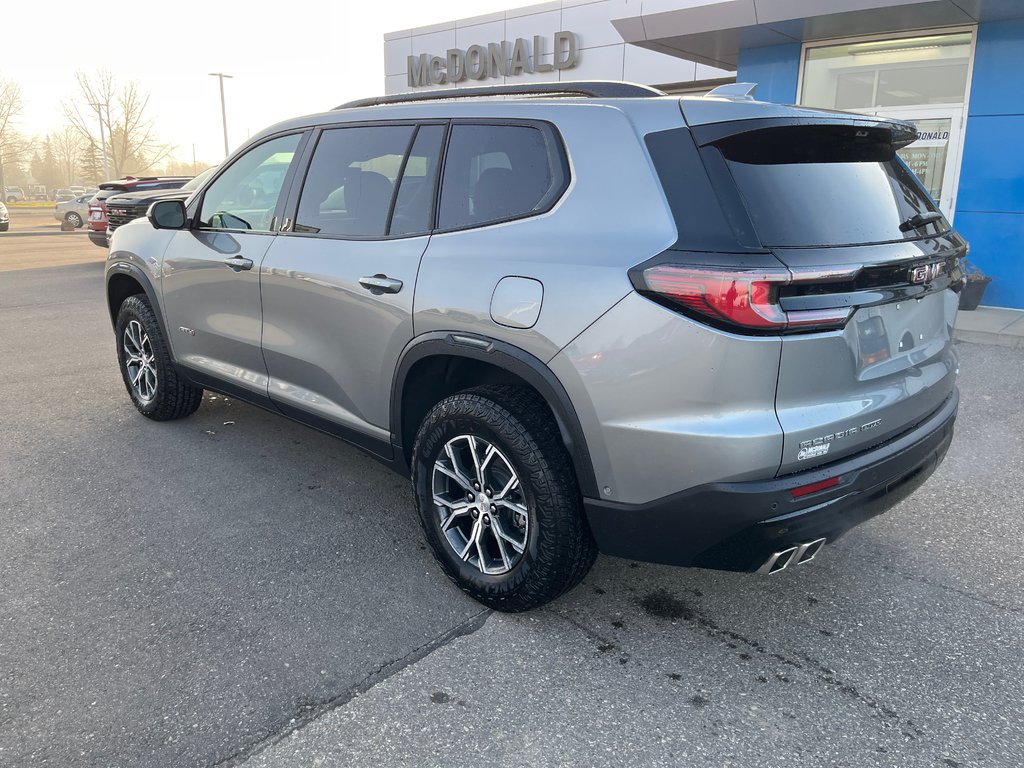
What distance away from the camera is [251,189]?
4.18 metres

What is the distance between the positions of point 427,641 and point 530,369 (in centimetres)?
103

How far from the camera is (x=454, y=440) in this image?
2934mm

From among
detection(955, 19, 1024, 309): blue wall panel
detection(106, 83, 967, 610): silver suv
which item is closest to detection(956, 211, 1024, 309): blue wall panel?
detection(955, 19, 1024, 309): blue wall panel

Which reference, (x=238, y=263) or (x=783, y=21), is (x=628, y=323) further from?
(x=783, y=21)

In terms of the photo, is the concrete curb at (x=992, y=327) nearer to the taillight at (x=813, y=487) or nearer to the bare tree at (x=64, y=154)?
the taillight at (x=813, y=487)

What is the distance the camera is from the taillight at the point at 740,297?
7.21 ft

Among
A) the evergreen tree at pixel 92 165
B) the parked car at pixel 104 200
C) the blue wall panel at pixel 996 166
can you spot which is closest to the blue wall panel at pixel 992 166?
the blue wall panel at pixel 996 166

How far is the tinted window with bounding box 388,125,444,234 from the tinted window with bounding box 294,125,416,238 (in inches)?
2.4

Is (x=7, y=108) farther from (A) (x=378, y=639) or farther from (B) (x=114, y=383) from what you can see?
(A) (x=378, y=639)

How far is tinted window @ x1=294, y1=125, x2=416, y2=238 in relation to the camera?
132 inches

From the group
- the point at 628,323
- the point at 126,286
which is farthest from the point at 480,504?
the point at 126,286

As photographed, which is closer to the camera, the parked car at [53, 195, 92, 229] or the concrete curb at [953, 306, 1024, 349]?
the concrete curb at [953, 306, 1024, 349]

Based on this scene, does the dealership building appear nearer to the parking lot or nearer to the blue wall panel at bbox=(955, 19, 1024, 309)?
the blue wall panel at bbox=(955, 19, 1024, 309)

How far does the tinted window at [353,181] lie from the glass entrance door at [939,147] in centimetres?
863
